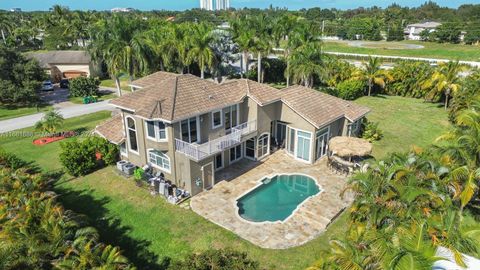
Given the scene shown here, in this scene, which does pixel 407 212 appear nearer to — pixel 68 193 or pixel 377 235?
pixel 377 235

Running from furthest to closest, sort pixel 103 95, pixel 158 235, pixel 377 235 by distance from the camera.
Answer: pixel 103 95 < pixel 158 235 < pixel 377 235

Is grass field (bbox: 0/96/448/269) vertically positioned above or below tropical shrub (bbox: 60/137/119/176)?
below

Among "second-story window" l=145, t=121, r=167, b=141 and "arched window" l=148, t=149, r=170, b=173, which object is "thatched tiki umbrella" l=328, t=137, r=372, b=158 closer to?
"arched window" l=148, t=149, r=170, b=173

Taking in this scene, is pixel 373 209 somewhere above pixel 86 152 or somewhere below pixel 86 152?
above

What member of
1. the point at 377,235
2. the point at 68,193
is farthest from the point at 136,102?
the point at 377,235

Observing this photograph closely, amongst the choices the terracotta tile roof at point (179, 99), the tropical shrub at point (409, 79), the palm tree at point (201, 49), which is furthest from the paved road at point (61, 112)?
the tropical shrub at point (409, 79)

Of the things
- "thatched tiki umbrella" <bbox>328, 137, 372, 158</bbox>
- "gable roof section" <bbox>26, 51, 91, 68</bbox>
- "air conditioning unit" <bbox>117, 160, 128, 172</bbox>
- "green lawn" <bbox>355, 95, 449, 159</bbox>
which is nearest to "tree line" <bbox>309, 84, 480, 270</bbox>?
"thatched tiki umbrella" <bbox>328, 137, 372, 158</bbox>

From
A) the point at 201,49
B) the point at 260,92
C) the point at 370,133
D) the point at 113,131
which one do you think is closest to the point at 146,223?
the point at 113,131
